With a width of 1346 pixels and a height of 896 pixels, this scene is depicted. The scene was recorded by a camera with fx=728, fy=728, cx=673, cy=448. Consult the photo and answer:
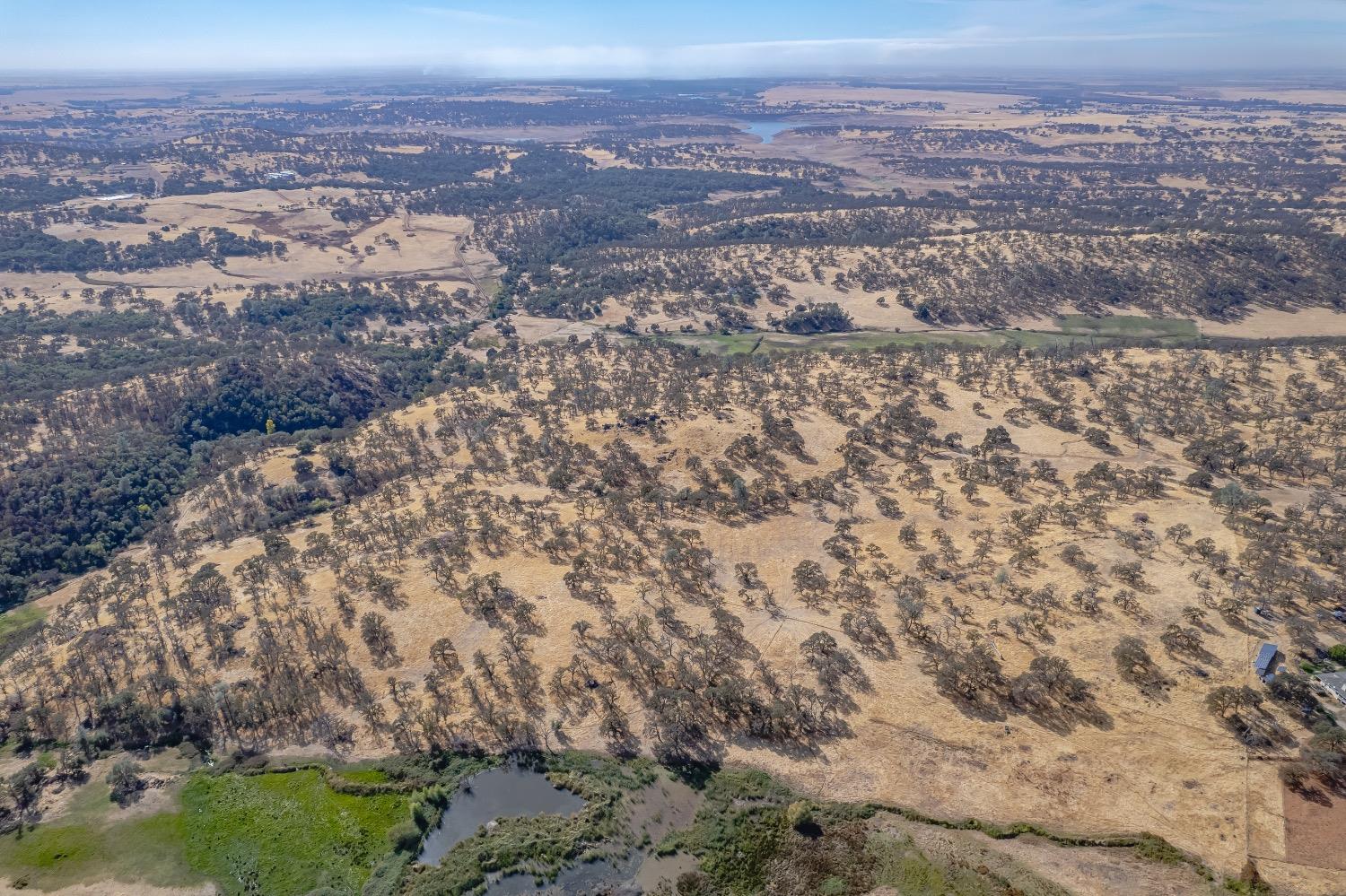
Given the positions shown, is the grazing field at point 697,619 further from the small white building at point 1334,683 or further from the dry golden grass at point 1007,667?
the small white building at point 1334,683

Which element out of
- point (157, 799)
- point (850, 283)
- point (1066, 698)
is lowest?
point (157, 799)

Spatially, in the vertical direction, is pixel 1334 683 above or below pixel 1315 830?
above

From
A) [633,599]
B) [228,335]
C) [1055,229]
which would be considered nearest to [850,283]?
[1055,229]

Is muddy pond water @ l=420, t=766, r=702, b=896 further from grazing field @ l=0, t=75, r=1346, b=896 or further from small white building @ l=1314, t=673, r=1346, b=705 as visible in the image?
small white building @ l=1314, t=673, r=1346, b=705

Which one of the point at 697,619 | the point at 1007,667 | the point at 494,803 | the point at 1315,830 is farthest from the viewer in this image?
the point at 697,619

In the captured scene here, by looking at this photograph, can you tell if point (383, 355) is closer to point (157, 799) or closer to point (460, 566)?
point (460, 566)

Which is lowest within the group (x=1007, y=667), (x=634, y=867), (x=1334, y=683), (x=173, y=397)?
(x=634, y=867)

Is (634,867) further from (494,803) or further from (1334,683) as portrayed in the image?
(1334,683)

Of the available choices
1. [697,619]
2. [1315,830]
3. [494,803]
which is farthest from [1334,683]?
[494,803]

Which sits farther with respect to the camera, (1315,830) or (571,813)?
(571,813)
